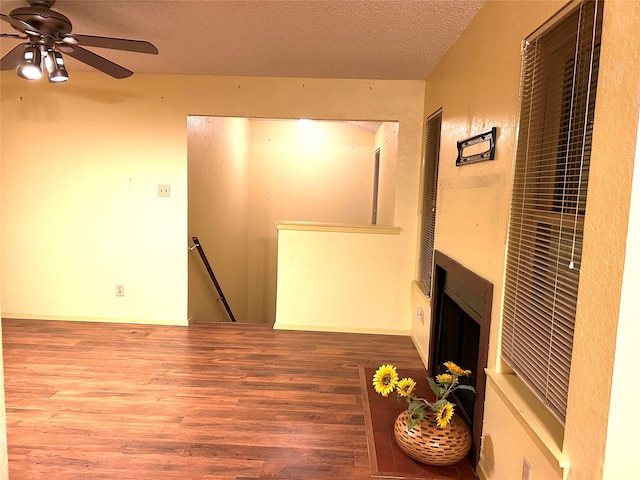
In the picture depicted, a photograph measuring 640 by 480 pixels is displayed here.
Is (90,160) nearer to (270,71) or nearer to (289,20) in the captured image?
(270,71)

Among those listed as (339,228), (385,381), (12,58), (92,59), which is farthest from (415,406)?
(12,58)

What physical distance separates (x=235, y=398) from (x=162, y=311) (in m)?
1.74

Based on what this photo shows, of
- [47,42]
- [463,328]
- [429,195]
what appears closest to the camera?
[47,42]

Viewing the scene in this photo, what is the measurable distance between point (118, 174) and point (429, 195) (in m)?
2.82

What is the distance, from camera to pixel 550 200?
1.48m

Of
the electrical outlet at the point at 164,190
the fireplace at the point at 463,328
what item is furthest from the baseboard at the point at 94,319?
the fireplace at the point at 463,328

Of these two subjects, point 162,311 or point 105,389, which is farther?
point 162,311

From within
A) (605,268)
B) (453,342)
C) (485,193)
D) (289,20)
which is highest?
(289,20)

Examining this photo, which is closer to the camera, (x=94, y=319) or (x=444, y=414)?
(x=444, y=414)

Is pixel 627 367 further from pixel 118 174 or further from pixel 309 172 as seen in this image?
pixel 309 172

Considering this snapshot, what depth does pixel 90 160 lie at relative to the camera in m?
Answer: 3.86

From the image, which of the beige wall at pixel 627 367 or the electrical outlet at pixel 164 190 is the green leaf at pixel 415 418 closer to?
the beige wall at pixel 627 367

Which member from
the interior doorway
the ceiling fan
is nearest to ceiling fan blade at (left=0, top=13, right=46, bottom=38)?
the ceiling fan

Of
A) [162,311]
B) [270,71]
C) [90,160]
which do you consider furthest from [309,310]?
[90,160]
